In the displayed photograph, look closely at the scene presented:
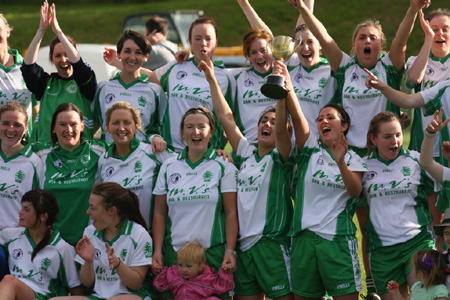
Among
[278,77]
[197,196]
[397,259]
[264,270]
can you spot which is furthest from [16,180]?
[397,259]

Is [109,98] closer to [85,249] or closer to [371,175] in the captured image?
[85,249]

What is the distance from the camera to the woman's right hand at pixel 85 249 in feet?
19.0

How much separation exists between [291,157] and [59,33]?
2.37 metres

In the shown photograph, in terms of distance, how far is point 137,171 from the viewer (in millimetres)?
6312

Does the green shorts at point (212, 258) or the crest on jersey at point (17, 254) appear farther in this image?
the crest on jersey at point (17, 254)

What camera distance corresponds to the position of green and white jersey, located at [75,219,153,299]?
5820 millimetres

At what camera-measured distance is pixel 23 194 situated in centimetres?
634

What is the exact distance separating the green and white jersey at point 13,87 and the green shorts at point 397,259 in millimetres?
3652

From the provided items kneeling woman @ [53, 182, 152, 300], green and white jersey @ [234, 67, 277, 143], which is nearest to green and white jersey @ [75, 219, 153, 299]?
kneeling woman @ [53, 182, 152, 300]

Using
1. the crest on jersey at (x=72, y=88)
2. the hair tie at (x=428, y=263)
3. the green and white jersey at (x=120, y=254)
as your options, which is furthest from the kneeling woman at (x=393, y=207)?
the crest on jersey at (x=72, y=88)

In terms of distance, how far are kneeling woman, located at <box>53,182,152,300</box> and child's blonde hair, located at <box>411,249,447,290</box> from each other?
2.06 metres

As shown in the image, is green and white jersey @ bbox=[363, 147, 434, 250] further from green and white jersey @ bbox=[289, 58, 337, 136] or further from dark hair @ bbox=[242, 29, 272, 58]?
dark hair @ bbox=[242, 29, 272, 58]

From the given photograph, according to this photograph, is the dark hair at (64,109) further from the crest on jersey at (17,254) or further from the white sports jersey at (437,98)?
the white sports jersey at (437,98)

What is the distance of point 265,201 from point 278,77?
1.17 m
